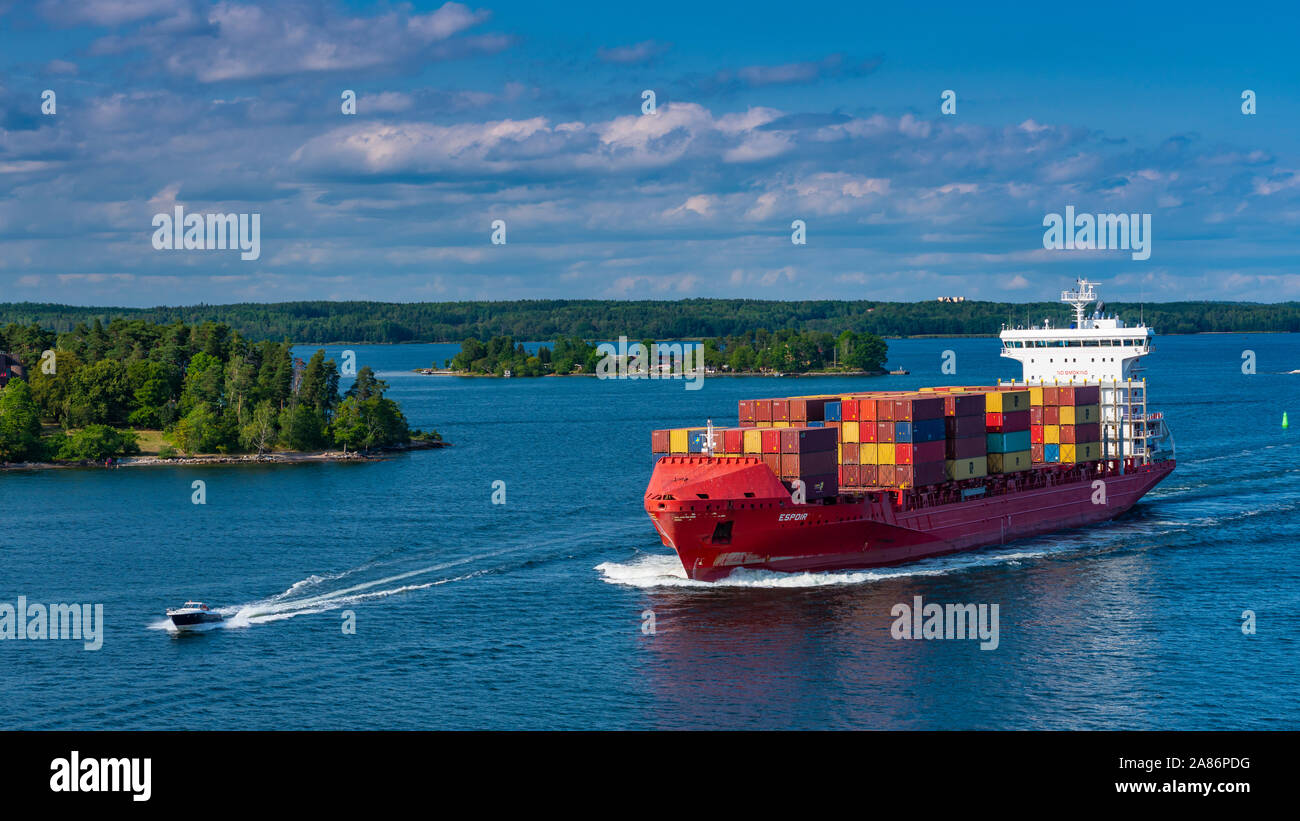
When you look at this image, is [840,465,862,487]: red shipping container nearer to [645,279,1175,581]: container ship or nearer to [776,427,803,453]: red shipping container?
[645,279,1175,581]: container ship

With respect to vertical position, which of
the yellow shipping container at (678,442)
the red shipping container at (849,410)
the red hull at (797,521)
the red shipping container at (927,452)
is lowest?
the red hull at (797,521)

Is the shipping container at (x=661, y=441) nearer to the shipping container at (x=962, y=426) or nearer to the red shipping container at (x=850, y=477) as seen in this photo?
the red shipping container at (x=850, y=477)

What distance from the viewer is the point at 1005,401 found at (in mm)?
70562

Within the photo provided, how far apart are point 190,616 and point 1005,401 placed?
44.8m

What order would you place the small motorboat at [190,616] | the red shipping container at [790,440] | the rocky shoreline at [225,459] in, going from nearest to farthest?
1. the small motorboat at [190,616]
2. the red shipping container at [790,440]
3. the rocky shoreline at [225,459]

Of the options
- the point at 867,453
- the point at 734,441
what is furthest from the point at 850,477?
the point at 734,441

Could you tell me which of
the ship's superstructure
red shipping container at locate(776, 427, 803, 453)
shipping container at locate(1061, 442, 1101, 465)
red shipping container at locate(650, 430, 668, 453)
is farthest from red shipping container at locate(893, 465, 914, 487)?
the ship's superstructure

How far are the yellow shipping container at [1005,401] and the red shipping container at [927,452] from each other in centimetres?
494

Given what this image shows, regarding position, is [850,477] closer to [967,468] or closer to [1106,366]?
[967,468]

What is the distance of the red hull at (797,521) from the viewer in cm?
5653

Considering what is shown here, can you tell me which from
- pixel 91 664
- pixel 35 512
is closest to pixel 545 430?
pixel 35 512

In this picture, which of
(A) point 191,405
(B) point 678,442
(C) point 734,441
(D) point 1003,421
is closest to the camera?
(C) point 734,441

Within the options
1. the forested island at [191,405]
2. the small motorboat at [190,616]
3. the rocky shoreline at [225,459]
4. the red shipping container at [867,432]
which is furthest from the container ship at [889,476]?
the forested island at [191,405]
